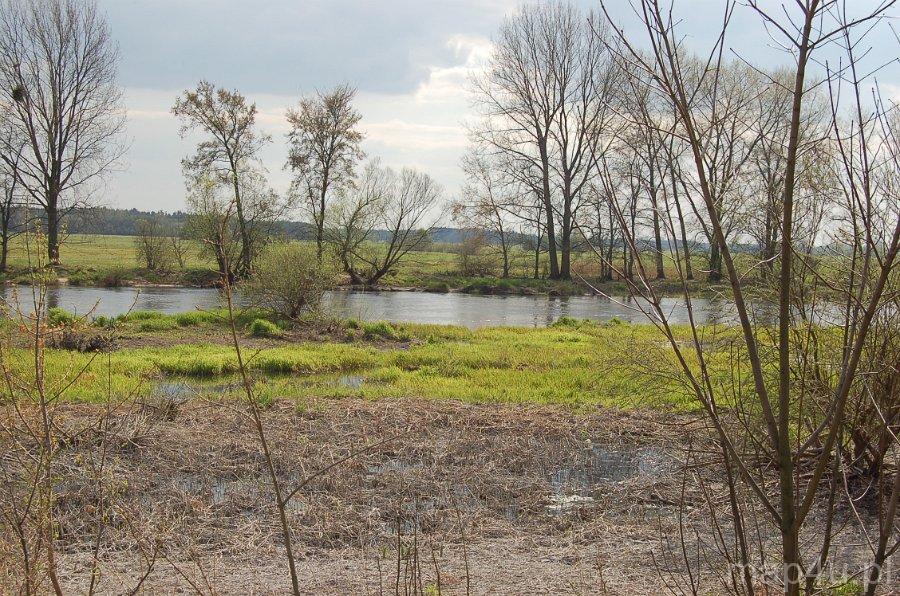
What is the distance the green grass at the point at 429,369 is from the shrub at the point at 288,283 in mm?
2654

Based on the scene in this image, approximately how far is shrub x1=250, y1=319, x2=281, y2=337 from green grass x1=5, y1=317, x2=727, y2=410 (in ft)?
4.75

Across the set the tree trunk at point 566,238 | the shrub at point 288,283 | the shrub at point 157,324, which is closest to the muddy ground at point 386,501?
the shrub at point 157,324

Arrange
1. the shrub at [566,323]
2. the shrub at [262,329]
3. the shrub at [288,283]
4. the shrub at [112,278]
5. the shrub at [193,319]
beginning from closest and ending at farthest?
the shrub at [262,329] → the shrub at [193,319] → the shrub at [288,283] → the shrub at [566,323] → the shrub at [112,278]

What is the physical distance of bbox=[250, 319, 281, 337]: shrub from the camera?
1589 centimetres

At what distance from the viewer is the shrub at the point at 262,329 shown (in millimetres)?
15891

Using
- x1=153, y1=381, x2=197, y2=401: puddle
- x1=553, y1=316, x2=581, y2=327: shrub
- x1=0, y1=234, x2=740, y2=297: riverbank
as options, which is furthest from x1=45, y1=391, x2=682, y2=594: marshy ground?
x1=0, y1=234, x2=740, y2=297: riverbank

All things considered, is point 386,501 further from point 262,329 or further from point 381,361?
point 262,329

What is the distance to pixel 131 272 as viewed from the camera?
108 feet

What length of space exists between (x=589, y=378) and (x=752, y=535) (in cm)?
610

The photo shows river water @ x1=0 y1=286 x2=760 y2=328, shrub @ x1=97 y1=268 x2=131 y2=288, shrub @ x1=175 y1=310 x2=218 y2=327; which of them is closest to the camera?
shrub @ x1=175 y1=310 x2=218 y2=327

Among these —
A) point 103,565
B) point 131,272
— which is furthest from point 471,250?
point 103,565

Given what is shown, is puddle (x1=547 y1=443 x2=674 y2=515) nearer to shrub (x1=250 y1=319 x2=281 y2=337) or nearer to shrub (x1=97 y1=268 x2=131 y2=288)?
shrub (x1=250 y1=319 x2=281 y2=337)

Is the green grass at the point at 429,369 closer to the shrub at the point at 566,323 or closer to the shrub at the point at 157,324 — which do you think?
the shrub at the point at 157,324

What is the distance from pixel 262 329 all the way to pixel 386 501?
1095 centimetres
